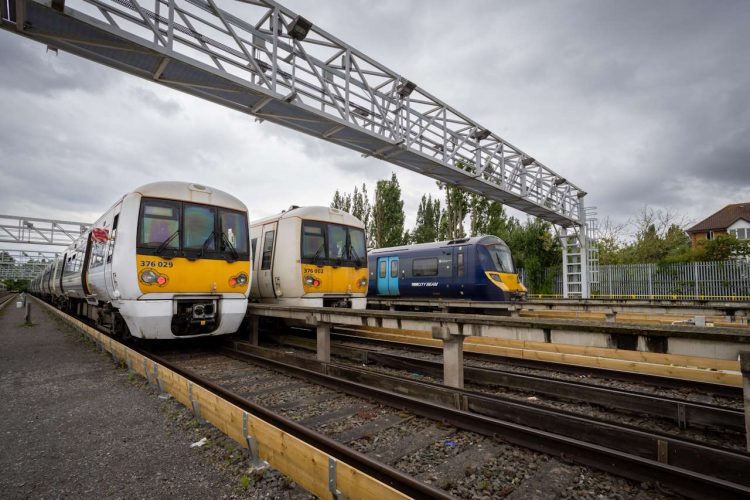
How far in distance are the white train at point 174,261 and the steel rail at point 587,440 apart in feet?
11.0

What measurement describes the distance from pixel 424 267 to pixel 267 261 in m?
7.17

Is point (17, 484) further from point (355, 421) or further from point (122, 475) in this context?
point (355, 421)

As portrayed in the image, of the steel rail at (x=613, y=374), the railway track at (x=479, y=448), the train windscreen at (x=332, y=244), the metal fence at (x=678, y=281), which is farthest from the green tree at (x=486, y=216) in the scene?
the railway track at (x=479, y=448)

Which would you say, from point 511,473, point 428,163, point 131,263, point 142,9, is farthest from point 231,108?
point 511,473

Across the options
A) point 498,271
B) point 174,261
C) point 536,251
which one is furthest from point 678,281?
point 174,261

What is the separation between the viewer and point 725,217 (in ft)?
141

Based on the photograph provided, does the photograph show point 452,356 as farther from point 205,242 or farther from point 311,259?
point 205,242

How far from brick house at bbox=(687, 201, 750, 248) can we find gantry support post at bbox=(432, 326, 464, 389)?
45484 mm

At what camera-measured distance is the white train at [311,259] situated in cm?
871

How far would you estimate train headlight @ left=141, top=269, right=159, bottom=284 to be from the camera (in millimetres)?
6570

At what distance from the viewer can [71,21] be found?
6.22m

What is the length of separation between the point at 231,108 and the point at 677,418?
30.1ft

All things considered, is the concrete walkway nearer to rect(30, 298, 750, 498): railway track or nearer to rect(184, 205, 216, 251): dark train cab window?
rect(30, 298, 750, 498): railway track

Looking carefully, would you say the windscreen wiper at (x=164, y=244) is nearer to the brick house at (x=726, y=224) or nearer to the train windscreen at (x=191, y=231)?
the train windscreen at (x=191, y=231)
